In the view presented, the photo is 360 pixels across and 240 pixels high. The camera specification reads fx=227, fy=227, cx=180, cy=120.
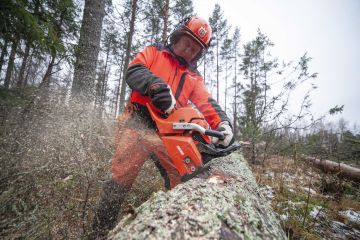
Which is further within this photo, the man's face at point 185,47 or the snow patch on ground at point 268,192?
the snow patch on ground at point 268,192

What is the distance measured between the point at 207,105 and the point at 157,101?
0.93 meters

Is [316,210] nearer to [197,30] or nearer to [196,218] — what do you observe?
[196,218]

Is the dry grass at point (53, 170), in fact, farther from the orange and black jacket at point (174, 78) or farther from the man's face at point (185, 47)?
the man's face at point (185, 47)

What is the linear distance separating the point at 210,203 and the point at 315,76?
265 inches

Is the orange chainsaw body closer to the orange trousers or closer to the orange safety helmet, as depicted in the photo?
the orange trousers

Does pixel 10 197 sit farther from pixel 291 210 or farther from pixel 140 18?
pixel 140 18

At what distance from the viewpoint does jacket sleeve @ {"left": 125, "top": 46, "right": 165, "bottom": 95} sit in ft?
8.11

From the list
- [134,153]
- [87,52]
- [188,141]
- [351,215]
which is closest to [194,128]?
[188,141]

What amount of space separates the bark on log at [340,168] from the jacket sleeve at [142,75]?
4.11 m

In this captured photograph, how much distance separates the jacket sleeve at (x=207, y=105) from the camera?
294 cm

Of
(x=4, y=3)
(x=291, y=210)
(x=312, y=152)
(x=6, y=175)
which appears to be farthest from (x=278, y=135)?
(x=4, y=3)

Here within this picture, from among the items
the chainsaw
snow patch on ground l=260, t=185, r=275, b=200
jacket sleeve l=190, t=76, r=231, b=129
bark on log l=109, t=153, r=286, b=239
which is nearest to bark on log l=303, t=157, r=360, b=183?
snow patch on ground l=260, t=185, r=275, b=200

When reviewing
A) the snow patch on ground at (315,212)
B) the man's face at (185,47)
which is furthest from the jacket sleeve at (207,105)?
the snow patch on ground at (315,212)

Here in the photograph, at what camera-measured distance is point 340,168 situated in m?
4.93
